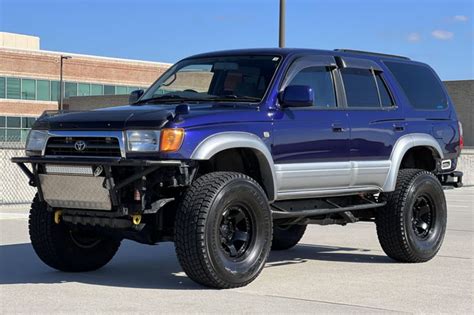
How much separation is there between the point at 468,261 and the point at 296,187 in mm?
2538

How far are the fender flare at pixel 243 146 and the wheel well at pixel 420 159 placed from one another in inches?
103

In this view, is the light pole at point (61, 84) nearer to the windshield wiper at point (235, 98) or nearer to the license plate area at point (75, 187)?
the windshield wiper at point (235, 98)

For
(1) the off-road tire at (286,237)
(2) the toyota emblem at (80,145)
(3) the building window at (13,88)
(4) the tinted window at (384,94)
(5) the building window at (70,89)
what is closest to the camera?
(2) the toyota emblem at (80,145)

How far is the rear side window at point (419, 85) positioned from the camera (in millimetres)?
9305

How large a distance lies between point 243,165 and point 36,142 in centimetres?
192

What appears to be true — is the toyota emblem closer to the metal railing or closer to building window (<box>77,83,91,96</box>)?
the metal railing

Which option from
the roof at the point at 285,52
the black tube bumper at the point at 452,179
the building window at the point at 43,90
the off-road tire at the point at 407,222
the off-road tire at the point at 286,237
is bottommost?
the off-road tire at the point at 286,237

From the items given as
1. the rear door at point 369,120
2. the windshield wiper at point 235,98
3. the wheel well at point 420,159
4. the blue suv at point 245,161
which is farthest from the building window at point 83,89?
the windshield wiper at point 235,98

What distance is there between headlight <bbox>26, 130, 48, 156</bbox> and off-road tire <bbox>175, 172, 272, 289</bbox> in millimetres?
1488

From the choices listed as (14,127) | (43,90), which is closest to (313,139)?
(14,127)

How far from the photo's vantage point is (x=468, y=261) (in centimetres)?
889

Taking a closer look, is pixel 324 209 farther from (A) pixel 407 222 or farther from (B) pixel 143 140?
(B) pixel 143 140

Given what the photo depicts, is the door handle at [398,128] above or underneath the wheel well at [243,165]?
above

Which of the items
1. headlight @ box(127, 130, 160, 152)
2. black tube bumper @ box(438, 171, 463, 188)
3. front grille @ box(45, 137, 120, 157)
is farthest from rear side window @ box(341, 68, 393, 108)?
front grille @ box(45, 137, 120, 157)
